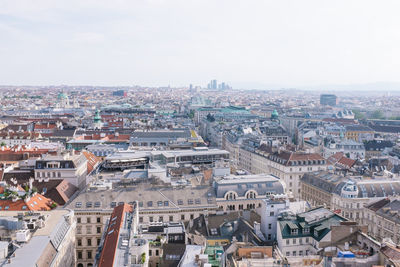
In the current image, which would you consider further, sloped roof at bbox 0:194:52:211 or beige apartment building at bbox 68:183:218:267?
sloped roof at bbox 0:194:52:211

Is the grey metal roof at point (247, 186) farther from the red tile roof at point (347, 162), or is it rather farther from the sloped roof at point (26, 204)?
the red tile roof at point (347, 162)

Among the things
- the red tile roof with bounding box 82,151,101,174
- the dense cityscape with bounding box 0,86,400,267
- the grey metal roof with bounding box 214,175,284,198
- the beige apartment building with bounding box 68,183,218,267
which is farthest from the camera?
the red tile roof with bounding box 82,151,101,174

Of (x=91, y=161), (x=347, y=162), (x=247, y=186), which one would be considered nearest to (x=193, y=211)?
(x=247, y=186)

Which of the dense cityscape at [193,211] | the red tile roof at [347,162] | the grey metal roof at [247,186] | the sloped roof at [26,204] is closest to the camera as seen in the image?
the dense cityscape at [193,211]

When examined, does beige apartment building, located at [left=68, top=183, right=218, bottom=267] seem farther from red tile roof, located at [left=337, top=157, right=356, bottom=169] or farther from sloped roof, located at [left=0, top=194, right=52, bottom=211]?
red tile roof, located at [left=337, top=157, right=356, bottom=169]

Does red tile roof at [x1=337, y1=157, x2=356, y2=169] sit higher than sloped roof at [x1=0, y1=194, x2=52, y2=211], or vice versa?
sloped roof at [x1=0, y1=194, x2=52, y2=211]

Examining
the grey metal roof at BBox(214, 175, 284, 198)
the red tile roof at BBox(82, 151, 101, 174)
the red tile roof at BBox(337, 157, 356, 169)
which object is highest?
the grey metal roof at BBox(214, 175, 284, 198)

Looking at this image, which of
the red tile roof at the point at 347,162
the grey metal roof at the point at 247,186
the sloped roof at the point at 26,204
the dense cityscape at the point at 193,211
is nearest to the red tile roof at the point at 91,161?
the dense cityscape at the point at 193,211

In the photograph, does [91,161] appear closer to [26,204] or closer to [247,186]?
[26,204]

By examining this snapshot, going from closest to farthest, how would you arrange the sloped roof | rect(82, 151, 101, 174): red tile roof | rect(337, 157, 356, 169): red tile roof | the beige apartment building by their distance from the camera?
the beige apartment building → the sloped roof → rect(82, 151, 101, 174): red tile roof → rect(337, 157, 356, 169): red tile roof

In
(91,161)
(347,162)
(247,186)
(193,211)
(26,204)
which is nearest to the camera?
Result: (26,204)

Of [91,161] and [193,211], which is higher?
[91,161]

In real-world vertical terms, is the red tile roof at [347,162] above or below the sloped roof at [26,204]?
below

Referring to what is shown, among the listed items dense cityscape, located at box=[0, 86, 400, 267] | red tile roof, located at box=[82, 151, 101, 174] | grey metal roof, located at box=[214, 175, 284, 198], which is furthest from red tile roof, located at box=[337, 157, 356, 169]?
red tile roof, located at box=[82, 151, 101, 174]
